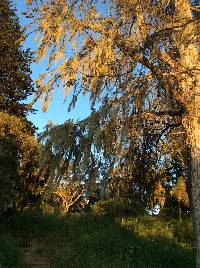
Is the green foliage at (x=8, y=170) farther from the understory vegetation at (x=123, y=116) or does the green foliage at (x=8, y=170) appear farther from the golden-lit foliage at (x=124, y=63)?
the golden-lit foliage at (x=124, y=63)

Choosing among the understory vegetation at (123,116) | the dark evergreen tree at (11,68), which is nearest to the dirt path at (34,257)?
the understory vegetation at (123,116)

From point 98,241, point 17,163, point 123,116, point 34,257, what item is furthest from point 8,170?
point 123,116

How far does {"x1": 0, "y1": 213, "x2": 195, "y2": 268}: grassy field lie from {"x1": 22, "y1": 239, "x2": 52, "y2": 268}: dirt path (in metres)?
0.15

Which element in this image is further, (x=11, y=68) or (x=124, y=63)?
(x=11, y=68)

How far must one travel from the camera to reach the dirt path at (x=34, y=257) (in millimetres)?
14703

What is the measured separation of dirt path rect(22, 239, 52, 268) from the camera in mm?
14703

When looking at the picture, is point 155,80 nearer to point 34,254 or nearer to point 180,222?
point 34,254

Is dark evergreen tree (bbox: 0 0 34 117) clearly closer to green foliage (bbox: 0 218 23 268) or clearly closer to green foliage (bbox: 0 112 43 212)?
green foliage (bbox: 0 112 43 212)

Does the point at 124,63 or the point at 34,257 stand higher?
the point at 124,63

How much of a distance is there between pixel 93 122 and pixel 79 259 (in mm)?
6738

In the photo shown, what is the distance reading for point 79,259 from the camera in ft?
48.0

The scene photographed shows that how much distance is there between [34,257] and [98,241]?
9.23 feet

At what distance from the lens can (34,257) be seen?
51.5 feet

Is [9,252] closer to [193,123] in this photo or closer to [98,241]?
[98,241]
